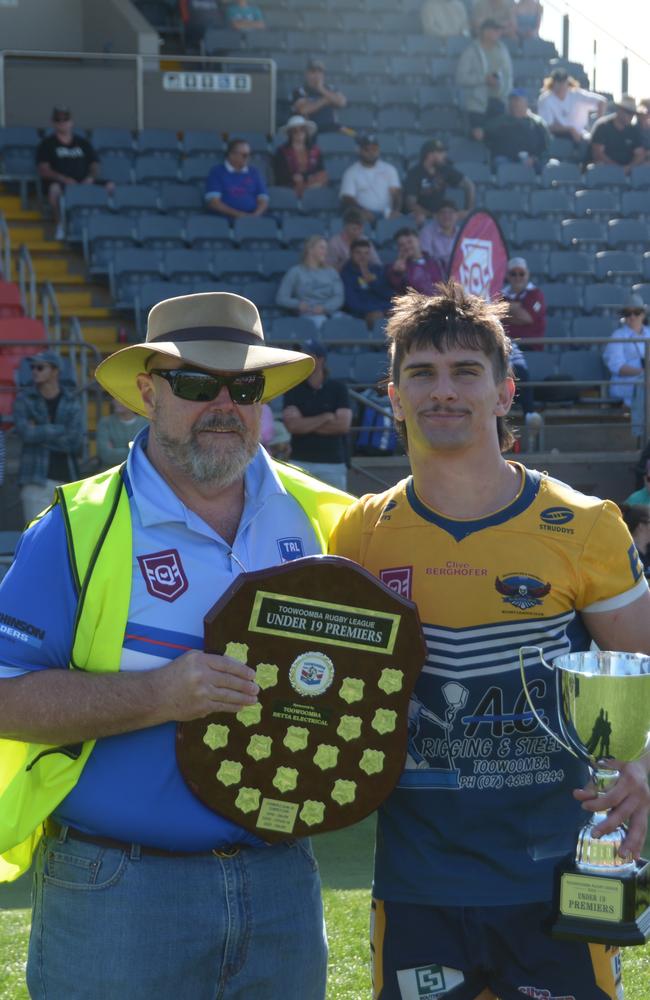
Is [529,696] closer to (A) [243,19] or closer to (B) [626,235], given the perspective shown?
(B) [626,235]

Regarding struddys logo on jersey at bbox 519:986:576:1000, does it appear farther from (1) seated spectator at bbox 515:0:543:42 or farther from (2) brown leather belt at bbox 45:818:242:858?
(1) seated spectator at bbox 515:0:543:42

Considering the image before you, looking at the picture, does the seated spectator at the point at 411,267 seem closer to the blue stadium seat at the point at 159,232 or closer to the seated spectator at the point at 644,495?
the blue stadium seat at the point at 159,232

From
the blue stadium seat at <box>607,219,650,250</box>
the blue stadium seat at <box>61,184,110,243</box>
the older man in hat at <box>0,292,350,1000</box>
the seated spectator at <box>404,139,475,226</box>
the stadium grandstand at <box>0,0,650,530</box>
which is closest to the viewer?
the older man in hat at <box>0,292,350,1000</box>

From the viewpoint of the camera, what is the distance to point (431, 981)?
106 inches

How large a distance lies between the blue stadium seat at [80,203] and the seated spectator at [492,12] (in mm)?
5774

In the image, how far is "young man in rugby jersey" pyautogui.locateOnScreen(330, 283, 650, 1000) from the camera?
269 cm

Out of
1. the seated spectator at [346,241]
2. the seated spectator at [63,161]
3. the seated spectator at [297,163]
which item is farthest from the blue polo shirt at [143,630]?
the seated spectator at [297,163]

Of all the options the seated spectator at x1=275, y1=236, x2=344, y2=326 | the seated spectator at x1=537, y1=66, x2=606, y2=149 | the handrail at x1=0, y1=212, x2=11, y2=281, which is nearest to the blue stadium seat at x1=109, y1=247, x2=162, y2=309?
the handrail at x1=0, y1=212, x2=11, y2=281

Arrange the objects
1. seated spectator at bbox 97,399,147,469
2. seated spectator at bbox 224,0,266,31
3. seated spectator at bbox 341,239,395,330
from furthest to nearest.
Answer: seated spectator at bbox 224,0,266,31
seated spectator at bbox 341,239,395,330
seated spectator at bbox 97,399,147,469

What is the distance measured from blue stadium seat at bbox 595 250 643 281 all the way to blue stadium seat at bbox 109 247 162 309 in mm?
4494

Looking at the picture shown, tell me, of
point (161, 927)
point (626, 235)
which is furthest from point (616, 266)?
point (161, 927)

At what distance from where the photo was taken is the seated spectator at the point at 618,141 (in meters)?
15.7

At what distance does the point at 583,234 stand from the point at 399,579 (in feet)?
39.2

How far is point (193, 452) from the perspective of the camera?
279cm
